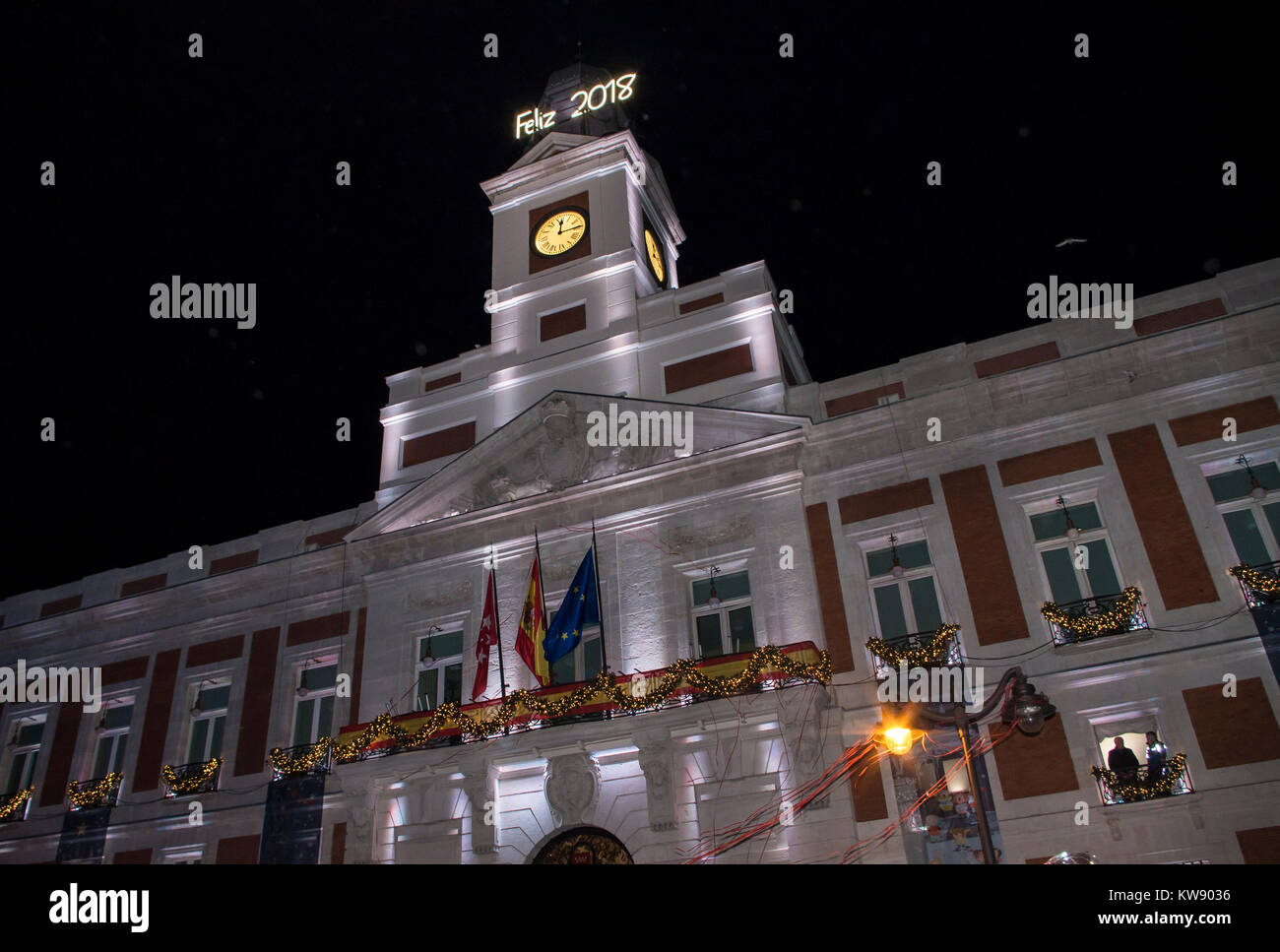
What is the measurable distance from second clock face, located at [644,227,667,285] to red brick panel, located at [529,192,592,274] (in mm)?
1935

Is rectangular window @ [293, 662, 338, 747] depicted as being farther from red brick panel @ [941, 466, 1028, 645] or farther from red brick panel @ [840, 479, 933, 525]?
red brick panel @ [941, 466, 1028, 645]

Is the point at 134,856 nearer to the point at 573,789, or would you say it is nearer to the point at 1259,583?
the point at 573,789

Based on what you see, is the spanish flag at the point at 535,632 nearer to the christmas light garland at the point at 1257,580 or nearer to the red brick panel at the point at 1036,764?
the red brick panel at the point at 1036,764

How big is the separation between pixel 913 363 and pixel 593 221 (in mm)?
11304

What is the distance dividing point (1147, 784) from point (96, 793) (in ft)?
76.2

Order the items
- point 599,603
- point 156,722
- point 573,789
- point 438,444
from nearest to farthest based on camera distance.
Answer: point 573,789 → point 599,603 → point 156,722 → point 438,444

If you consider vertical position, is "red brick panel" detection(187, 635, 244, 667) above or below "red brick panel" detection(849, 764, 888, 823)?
above

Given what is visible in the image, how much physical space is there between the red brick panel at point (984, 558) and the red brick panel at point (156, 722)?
64.5 feet

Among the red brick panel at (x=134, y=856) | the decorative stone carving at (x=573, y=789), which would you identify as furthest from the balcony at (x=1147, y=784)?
the red brick panel at (x=134, y=856)

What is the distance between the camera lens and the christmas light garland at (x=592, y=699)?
16.5 m

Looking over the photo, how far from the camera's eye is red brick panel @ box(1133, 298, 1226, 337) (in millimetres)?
18578

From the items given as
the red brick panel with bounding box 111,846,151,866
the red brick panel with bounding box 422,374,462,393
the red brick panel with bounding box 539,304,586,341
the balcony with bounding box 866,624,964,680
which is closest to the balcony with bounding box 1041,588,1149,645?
the balcony with bounding box 866,624,964,680

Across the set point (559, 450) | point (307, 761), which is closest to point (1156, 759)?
point (559, 450)

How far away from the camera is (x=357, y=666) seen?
2202cm
